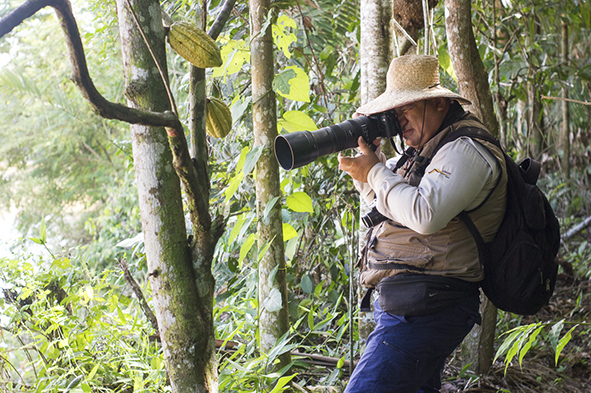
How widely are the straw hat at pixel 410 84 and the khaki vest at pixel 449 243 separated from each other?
0.11 meters

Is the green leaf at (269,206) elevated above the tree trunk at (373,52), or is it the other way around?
the tree trunk at (373,52)

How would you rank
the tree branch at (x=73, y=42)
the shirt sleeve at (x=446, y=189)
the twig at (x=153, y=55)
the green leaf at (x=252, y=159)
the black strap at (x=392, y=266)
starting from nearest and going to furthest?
the tree branch at (x=73, y=42)
the twig at (x=153, y=55)
the shirt sleeve at (x=446, y=189)
the black strap at (x=392, y=266)
the green leaf at (x=252, y=159)

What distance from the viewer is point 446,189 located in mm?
1020

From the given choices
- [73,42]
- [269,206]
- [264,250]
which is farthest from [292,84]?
[73,42]

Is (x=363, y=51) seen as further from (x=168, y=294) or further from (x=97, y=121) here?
(x=97, y=121)

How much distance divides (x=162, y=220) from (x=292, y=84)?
599 mm

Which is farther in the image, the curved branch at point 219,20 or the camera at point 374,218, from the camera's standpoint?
the camera at point 374,218

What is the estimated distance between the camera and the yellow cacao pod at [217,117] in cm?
121

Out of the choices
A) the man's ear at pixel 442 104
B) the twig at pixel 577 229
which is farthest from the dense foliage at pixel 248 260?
the man's ear at pixel 442 104

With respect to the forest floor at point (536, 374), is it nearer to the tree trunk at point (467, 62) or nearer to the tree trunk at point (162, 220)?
the tree trunk at point (162, 220)

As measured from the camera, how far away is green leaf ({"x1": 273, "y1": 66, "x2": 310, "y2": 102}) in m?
1.26

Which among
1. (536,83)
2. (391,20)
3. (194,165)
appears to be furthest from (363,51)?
(536,83)

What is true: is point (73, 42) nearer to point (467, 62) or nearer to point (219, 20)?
point (219, 20)

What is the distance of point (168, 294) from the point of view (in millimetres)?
925
